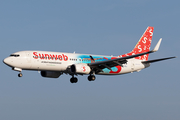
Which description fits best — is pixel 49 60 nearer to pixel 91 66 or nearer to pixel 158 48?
pixel 91 66

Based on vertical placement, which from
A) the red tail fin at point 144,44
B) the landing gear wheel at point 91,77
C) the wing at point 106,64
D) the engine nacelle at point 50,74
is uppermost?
the red tail fin at point 144,44

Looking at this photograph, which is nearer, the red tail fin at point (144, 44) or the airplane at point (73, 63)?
the airplane at point (73, 63)

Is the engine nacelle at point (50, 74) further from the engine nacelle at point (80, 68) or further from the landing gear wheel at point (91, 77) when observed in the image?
the engine nacelle at point (80, 68)

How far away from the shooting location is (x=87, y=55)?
6462 centimetres

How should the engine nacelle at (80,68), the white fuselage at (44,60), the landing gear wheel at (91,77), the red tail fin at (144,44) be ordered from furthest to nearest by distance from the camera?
the red tail fin at (144,44), the landing gear wheel at (91,77), the engine nacelle at (80,68), the white fuselage at (44,60)

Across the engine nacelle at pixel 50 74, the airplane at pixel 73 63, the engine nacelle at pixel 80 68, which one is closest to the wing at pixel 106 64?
the airplane at pixel 73 63

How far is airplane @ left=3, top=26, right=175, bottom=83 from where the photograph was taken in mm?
58562

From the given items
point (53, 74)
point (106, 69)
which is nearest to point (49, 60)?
point (53, 74)

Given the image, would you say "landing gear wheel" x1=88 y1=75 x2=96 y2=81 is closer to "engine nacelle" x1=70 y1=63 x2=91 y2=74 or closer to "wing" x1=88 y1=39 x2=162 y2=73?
"wing" x1=88 y1=39 x2=162 y2=73

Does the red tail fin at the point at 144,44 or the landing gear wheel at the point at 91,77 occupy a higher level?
the red tail fin at the point at 144,44

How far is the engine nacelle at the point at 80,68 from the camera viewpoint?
6031 centimetres

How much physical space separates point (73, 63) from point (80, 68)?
7.03 ft

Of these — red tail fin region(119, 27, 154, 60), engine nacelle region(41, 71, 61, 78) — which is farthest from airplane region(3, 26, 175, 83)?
red tail fin region(119, 27, 154, 60)

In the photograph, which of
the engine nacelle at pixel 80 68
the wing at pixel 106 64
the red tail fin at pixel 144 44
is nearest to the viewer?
the engine nacelle at pixel 80 68
